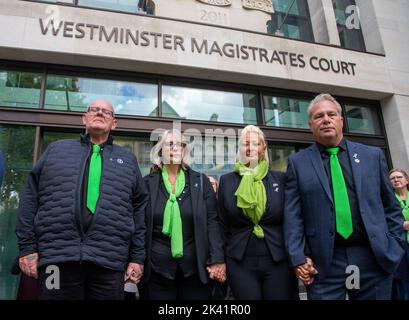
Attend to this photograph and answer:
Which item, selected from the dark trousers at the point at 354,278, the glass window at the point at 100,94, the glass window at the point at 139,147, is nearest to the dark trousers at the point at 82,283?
the dark trousers at the point at 354,278

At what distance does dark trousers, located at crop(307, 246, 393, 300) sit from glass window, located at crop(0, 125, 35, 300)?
13.9 ft

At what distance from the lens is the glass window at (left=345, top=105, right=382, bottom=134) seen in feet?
22.0

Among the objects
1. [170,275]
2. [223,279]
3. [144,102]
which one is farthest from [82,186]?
[144,102]

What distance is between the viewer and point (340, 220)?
230 cm

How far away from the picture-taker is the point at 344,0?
780 centimetres

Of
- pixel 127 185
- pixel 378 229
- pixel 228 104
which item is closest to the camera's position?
pixel 378 229

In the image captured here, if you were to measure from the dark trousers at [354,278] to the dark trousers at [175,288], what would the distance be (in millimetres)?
926

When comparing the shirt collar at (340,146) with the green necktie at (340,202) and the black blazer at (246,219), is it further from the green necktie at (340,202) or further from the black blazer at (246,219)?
the black blazer at (246,219)

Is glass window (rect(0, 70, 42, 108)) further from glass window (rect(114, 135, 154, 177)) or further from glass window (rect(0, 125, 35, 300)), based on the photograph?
glass window (rect(114, 135, 154, 177))

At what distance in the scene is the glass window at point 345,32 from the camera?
732cm

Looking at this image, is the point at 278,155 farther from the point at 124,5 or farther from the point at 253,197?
the point at 124,5

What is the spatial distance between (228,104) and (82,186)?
407 cm

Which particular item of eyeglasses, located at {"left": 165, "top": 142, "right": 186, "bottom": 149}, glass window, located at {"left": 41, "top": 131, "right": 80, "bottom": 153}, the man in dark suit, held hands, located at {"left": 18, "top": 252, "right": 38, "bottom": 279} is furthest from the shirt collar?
glass window, located at {"left": 41, "top": 131, "right": 80, "bottom": 153}
